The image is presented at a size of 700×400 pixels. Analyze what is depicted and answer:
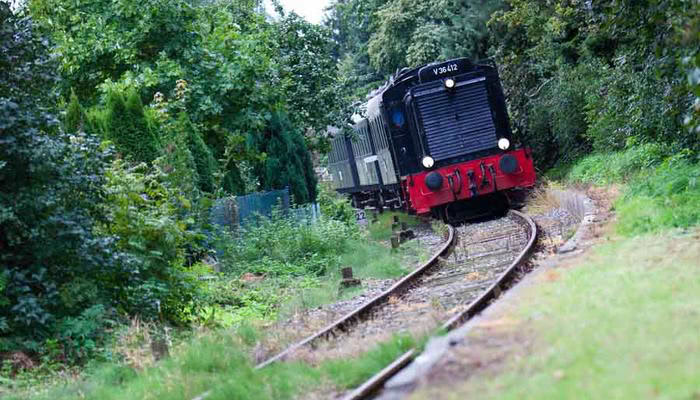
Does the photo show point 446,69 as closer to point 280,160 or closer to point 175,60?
point 280,160

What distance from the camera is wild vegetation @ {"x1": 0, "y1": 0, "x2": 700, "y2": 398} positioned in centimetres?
1174

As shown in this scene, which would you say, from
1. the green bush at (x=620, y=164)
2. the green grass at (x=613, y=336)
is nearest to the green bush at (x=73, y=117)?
the green grass at (x=613, y=336)

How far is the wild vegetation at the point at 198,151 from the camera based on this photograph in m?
11.7

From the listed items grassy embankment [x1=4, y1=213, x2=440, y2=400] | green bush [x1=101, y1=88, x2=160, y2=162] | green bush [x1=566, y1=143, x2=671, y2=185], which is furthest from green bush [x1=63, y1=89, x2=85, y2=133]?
green bush [x1=566, y1=143, x2=671, y2=185]

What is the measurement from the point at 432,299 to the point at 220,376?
146 inches

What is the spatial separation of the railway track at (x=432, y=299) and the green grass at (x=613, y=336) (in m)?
1.21

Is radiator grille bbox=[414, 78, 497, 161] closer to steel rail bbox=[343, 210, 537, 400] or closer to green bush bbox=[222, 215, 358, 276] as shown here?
green bush bbox=[222, 215, 358, 276]

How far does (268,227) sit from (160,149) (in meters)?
3.36

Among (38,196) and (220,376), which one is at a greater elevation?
(38,196)

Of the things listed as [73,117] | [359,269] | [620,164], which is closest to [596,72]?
[620,164]

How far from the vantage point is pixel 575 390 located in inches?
214

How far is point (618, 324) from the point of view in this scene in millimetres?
6859

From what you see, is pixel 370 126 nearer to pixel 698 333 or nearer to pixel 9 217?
pixel 9 217

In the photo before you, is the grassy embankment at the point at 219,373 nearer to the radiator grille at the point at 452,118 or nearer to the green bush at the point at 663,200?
the green bush at the point at 663,200
